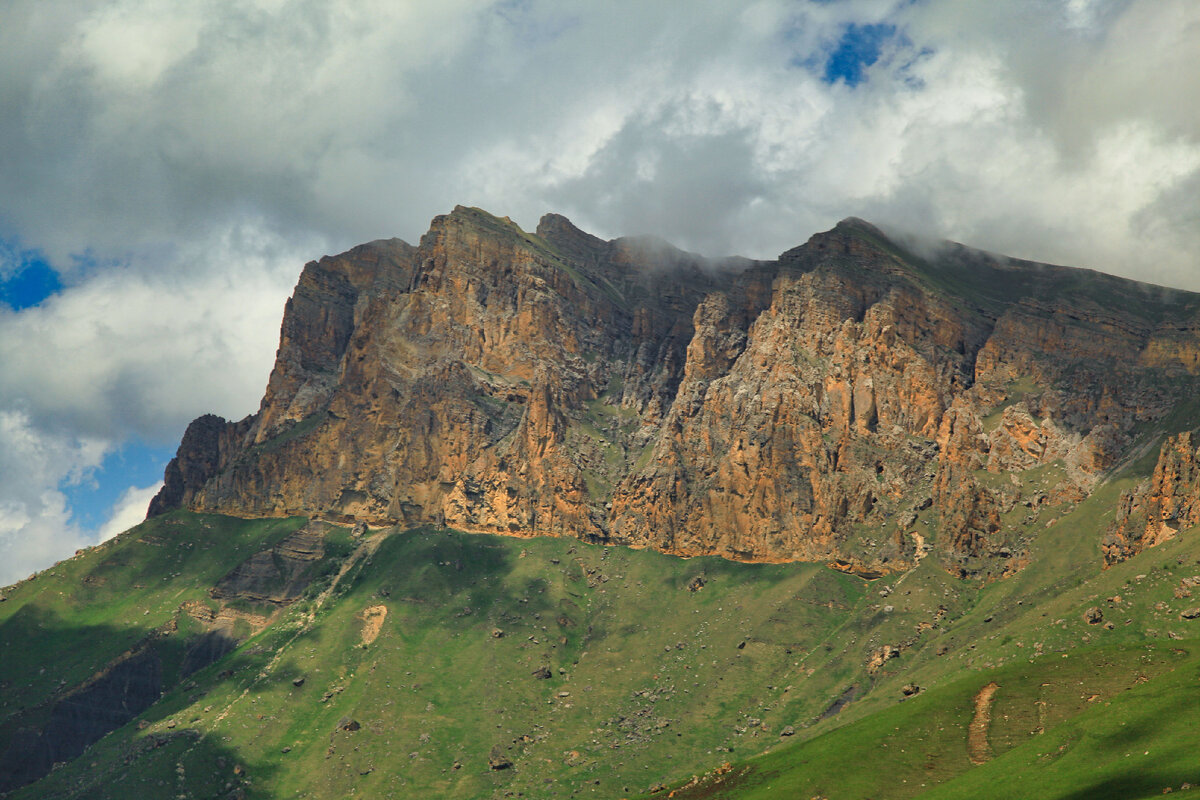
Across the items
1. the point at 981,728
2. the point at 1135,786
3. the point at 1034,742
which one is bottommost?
the point at 981,728

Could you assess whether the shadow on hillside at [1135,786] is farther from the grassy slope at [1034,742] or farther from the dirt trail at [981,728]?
the dirt trail at [981,728]

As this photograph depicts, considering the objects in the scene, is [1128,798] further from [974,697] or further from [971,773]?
[974,697]

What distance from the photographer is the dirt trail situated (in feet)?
527

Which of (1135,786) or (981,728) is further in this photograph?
(981,728)

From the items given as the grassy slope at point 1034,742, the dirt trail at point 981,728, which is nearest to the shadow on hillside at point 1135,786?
the grassy slope at point 1034,742

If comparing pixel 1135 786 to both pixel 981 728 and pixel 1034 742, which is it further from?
pixel 981 728

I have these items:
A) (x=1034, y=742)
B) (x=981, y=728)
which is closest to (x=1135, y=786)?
(x=1034, y=742)

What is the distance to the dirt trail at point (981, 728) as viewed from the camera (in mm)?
160750

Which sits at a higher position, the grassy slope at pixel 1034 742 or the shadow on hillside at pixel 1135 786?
the shadow on hillside at pixel 1135 786

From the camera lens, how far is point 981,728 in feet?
555

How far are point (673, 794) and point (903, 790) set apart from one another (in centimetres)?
4439

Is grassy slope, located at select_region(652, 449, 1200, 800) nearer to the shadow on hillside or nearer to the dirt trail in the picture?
the shadow on hillside

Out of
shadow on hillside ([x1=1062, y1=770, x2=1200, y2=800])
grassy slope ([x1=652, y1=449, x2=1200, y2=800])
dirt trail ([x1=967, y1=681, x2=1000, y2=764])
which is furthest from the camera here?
dirt trail ([x1=967, y1=681, x2=1000, y2=764])

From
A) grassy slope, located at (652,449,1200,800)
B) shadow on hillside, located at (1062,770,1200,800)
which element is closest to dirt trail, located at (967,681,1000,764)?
grassy slope, located at (652,449,1200,800)
